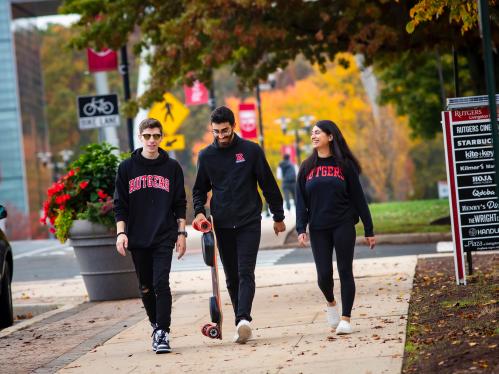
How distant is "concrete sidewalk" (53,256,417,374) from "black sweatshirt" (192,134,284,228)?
1.04m

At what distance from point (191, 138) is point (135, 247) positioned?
88753 millimetres

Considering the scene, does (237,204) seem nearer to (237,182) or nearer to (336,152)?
(237,182)

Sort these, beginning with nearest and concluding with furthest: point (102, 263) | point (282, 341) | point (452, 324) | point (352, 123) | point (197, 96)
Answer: point (452, 324) → point (282, 341) → point (102, 263) → point (197, 96) → point (352, 123)

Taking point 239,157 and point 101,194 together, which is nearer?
→ point 239,157

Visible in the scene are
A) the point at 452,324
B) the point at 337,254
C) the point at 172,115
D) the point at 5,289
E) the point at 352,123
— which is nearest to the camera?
the point at 452,324

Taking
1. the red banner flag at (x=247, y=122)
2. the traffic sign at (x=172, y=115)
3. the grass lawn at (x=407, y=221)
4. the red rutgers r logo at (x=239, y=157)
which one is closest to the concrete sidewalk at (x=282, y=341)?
the red rutgers r logo at (x=239, y=157)

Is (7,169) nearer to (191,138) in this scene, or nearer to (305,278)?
(191,138)

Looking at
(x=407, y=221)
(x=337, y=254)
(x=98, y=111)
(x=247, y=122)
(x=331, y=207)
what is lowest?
(x=407, y=221)

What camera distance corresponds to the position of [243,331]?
9.76 m

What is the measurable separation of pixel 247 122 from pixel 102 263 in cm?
2638

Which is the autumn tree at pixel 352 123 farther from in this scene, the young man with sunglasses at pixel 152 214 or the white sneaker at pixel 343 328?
the white sneaker at pixel 343 328

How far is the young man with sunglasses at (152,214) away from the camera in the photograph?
9.84 meters

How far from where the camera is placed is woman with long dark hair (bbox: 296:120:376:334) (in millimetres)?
9961

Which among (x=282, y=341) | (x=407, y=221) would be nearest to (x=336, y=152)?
(x=282, y=341)
